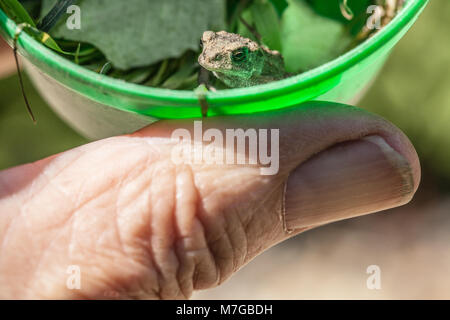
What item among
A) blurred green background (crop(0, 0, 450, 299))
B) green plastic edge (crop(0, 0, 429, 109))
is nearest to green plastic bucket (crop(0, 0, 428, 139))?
green plastic edge (crop(0, 0, 429, 109))

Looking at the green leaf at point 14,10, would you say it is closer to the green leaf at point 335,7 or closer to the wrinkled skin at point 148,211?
the wrinkled skin at point 148,211

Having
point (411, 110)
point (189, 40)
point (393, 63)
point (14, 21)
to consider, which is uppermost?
point (393, 63)

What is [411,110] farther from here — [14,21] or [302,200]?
[14,21]

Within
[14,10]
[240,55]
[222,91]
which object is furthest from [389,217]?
[14,10]

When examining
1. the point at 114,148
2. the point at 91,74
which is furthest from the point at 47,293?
the point at 91,74

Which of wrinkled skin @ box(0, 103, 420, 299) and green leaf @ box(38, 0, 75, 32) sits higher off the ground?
green leaf @ box(38, 0, 75, 32)

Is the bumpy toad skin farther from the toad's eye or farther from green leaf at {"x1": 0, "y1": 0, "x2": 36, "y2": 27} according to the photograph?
green leaf at {"x1": 0, "y1": 0, "x2": 36, "y2": 27}

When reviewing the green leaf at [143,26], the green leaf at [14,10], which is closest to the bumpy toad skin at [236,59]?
A: the green leaf at [143,26]
